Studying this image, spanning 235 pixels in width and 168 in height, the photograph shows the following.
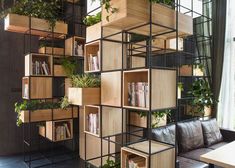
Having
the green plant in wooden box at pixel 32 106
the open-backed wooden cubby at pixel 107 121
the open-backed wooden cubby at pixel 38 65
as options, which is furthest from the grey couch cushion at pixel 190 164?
the open-backed wooden cubby at pixel 38 65

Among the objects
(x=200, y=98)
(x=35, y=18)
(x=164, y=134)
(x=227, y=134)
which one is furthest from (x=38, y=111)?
(x=227, y=134)

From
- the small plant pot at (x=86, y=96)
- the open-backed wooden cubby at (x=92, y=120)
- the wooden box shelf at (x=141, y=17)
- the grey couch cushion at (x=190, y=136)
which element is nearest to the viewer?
the wooden box shelf at (x=141, y=17)

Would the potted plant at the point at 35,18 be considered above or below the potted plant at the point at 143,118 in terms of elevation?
above

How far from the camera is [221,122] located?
410 centimetres

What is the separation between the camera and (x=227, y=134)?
12.7 ft

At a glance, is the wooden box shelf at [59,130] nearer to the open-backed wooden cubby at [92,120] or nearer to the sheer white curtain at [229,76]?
the open-backed wooden cubby at [92,120]

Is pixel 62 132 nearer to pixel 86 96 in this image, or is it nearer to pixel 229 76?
pixel 86 96

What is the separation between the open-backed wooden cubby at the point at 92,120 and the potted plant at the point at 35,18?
5.81 ft

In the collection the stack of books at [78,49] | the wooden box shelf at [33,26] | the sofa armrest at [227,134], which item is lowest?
the sofa armrest at [227,134]

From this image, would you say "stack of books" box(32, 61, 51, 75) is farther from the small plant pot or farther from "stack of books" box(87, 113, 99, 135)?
"stack of books" box(87, 113, 99, 135)

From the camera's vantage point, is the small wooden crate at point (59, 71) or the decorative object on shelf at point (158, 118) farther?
the small wooden crate at point (59, 71)

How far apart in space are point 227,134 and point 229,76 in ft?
3.41

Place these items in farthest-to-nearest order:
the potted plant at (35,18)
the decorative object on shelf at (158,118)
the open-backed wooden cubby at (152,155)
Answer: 1. the potted plant at (35,18)
2. the decorative object on shelf at (158,118)
3. the open-backed wooden cubby at (152,155)

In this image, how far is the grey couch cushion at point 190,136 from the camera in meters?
3.30
